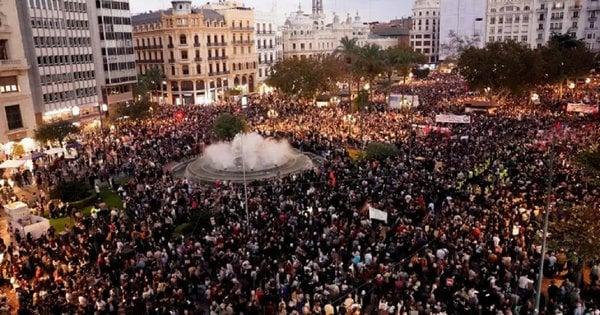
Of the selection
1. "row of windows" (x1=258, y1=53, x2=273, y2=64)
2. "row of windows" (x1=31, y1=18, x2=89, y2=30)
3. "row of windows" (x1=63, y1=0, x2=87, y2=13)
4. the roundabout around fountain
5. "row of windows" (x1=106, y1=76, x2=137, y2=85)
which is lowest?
the roundabout around fountain

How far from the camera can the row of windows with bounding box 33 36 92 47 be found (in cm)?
4892

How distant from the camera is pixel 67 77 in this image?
2079 inches

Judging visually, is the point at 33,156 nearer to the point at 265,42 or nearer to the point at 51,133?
the point at 51,133

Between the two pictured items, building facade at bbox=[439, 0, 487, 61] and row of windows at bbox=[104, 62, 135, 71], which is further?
building facade at bbox=[439, 0, 487, 61]

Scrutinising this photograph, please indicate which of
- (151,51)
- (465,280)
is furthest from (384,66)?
(465,280)

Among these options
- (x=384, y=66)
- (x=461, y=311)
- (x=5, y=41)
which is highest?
(x=5, y=41)

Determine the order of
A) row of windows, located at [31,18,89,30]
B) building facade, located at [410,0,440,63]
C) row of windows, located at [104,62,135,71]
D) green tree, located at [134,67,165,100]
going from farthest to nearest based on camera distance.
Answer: building facade, located at [410,0,440,63], green tree, located at [134,67,165,100], row of windows, located at [104,62,135,71], row of windows, located at [31,18,89,30]

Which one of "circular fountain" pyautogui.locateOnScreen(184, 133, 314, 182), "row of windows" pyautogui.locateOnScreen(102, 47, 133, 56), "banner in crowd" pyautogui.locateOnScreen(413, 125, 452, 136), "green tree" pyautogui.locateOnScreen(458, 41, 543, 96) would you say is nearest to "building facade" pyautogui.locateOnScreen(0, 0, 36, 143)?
"row of windows" pyautogui.locateOnScreen(102, 47, 133, 56)

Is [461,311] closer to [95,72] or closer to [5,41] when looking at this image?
[5,41]

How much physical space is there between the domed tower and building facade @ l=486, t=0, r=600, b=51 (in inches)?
2495

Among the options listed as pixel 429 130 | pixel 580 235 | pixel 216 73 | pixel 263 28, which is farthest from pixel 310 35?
pixel 580 235

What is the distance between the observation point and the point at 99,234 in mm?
19594

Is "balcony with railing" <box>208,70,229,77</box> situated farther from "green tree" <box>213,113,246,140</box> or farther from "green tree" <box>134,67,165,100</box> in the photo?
"green tree" <box>213,113,246,140</box>

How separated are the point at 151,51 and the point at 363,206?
62179 millimetres
